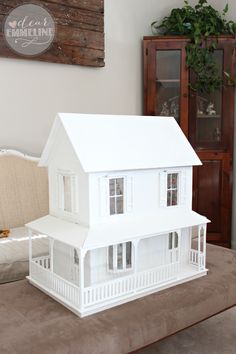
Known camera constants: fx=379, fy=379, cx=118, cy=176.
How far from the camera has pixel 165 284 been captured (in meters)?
1.67

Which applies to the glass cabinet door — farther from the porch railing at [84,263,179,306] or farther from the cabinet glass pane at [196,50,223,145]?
the porch railing at [84,263,179,306]

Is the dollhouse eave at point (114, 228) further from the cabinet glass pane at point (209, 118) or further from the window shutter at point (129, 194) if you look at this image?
the cabinet glass pane at point (209, 118)

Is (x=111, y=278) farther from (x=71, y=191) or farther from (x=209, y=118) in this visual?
(x=209, y=118)

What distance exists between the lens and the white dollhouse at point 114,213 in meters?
1.51

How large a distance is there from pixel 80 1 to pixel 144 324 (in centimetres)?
259

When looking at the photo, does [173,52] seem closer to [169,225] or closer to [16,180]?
[16,180]

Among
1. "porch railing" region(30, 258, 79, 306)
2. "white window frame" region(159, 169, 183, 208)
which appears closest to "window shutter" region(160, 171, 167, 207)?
"white window frame" region(159, 169, 183, 208)

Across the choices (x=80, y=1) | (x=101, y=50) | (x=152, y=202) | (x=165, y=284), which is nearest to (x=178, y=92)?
(x=101, y=50)

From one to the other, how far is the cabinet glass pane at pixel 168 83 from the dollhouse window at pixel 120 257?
198 centimetres

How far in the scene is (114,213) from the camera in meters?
1.61

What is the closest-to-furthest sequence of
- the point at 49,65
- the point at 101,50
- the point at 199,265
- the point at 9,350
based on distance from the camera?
the point at 9,350, the point at 199,265, the point at 49,65, the point at 101,50

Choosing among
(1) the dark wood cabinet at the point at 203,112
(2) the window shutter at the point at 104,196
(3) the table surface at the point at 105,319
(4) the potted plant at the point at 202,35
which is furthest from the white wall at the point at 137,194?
(4) the potted plant at the point at 202,35

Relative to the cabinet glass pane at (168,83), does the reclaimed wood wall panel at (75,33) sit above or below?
above

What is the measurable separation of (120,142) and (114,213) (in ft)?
1.02
